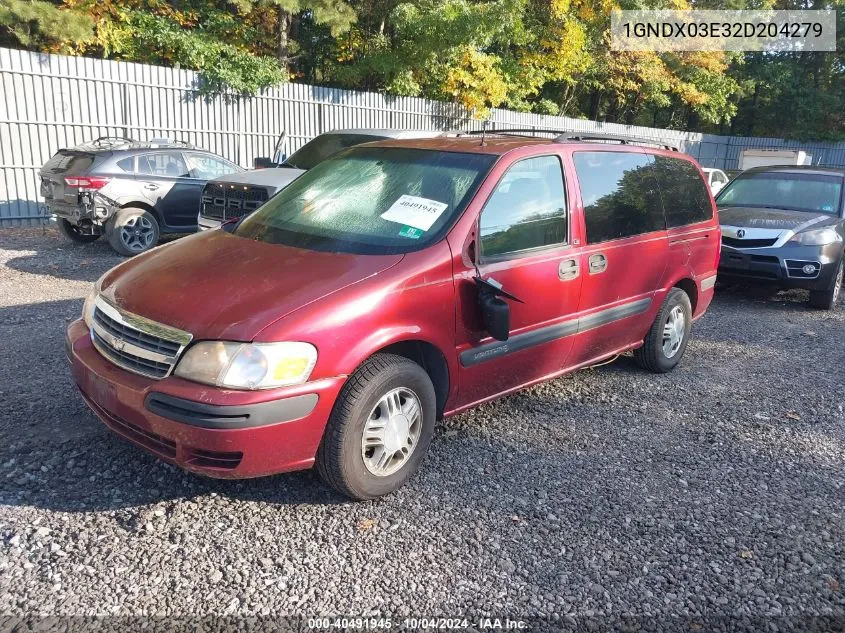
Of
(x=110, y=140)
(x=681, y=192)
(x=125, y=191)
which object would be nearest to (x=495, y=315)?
(x=681, y=192)

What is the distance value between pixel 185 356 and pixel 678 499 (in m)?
2.59

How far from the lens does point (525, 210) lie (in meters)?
4.02

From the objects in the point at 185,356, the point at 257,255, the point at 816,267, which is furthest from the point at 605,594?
the point at 816,267

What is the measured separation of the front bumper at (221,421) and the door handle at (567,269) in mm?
1732

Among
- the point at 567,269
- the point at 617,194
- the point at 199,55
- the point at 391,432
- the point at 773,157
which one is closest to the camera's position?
the point at 391,432

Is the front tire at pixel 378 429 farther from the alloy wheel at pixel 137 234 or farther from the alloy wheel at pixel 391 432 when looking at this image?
the alloy wheel at pixel 137 234

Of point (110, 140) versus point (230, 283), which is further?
point (110, 140)

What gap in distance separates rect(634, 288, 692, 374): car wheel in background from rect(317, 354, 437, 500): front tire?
2.58 m

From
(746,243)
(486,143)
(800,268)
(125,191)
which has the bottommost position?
(800,268)

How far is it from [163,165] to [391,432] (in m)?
7.91

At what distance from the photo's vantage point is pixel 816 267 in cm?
805

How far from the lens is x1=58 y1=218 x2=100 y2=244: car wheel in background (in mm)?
9812

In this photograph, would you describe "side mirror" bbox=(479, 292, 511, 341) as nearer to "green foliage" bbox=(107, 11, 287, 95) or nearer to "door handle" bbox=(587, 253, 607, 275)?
"door handle" bbox=(587, 253, 607, 275)

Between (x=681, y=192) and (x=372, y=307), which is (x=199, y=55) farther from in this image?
(x=372, y=307)
